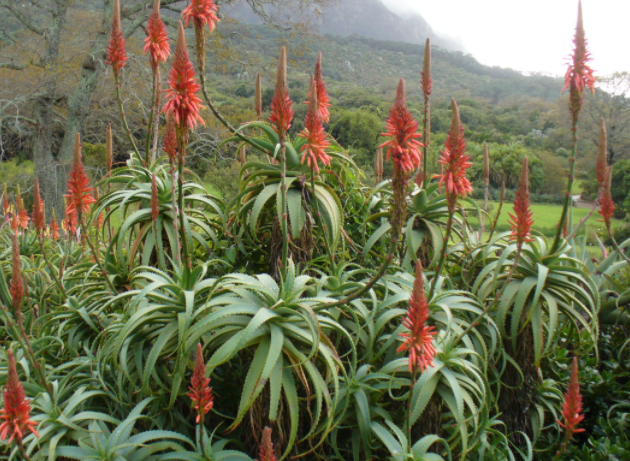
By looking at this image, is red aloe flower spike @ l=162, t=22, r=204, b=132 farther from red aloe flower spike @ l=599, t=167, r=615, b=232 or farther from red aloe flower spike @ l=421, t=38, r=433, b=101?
red aloe flower spike @ l=599, t=167, r=615, b=232

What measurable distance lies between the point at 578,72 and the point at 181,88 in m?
1.70

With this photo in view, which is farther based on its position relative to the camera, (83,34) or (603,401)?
(83,34)

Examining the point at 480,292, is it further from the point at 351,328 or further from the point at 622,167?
the point at 622,167

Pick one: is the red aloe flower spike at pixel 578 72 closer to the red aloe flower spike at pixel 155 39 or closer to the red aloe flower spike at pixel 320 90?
the red aloe flower spike at pixel 320 90

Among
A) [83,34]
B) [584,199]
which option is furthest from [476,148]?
[83,34]

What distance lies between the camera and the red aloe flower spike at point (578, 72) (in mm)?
1746

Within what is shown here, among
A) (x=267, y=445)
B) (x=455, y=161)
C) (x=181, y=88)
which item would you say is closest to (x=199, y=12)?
(x=181, y=88)

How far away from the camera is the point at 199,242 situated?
2.53m

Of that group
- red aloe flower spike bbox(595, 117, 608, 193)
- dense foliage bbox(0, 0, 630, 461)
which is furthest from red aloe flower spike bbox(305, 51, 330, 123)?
red aloe flower spike bbox(595, 117, 608, 193)

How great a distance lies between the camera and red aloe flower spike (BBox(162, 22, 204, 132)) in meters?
1.60

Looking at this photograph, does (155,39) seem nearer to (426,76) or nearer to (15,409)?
(426,76)

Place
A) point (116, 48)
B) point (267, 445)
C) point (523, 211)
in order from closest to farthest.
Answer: point (267, 445), point (523, 211), point (116, 48)

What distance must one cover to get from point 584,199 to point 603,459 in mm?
29282

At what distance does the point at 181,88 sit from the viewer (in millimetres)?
1612
